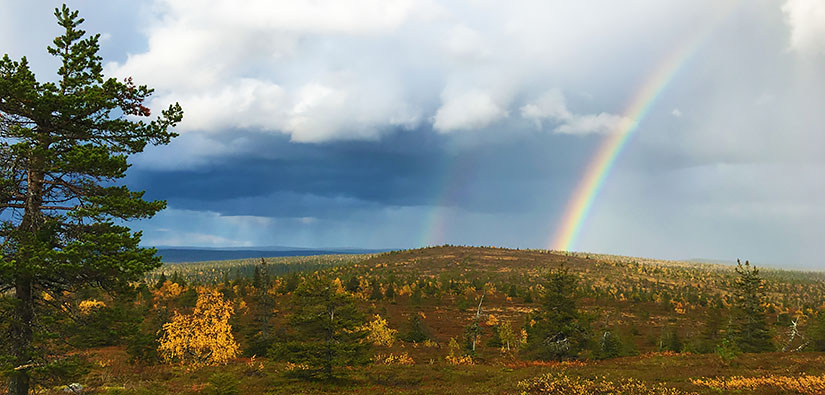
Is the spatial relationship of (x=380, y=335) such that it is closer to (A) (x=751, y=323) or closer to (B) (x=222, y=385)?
(B) (x=222, y=385)

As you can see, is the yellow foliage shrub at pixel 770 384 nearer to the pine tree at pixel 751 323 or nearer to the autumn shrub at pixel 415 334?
the pine tree at pixel 751 323

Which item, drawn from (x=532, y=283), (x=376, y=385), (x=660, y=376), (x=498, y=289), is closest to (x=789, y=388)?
(x=660, y=376)

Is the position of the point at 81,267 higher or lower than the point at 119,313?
higher

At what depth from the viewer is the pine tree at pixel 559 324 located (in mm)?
37125

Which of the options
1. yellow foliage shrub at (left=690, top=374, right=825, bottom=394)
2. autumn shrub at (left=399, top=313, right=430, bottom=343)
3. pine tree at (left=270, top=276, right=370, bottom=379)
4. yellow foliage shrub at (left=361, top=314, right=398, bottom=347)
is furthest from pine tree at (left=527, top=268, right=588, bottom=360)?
autumn shrub at (left=399, top=313, right=430, bottom=343)

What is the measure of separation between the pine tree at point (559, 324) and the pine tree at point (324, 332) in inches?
759

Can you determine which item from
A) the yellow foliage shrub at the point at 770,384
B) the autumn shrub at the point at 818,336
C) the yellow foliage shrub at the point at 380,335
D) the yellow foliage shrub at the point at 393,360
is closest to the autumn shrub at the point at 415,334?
the yellow foliage shrub at the point at 380,335

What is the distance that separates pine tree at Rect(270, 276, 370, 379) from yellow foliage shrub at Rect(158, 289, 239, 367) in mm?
12762

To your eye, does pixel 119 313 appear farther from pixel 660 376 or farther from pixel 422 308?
pixel 422 308

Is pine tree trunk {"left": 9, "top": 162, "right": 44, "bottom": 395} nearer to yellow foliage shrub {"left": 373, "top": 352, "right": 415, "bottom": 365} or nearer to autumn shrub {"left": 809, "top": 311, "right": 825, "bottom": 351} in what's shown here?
yellow foliage shrub {"left": 373, "top": 352, "right": 415, "bottom": 365}

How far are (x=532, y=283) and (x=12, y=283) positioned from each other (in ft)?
538

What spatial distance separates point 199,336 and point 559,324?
3275 centimetres

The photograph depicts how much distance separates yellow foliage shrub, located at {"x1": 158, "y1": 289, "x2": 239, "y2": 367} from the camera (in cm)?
3522

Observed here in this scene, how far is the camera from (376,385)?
28.2 m
